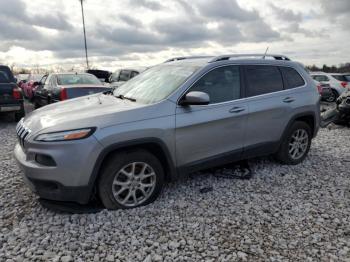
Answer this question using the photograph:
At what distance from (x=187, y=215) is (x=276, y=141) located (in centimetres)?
208

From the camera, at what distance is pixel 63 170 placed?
3.30m

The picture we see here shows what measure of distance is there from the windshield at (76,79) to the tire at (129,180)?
21.3 ft

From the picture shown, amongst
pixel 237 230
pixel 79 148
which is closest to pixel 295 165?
pixel 237 230

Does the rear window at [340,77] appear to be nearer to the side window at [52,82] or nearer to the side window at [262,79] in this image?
the side window at [262,79]

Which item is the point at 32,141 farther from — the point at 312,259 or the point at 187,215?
the point at 312,259

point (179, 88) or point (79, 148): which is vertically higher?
point (179, 88)

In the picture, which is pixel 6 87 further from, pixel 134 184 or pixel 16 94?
pixel 134 184

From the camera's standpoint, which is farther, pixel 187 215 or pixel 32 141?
pixel 187 215

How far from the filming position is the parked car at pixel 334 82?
1645 cm

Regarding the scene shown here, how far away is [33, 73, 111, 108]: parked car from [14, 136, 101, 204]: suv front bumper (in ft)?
17.6

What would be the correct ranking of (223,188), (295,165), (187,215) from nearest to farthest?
(187,215) → (223,188) → (295,165)

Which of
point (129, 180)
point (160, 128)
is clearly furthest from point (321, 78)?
point (129, 180)

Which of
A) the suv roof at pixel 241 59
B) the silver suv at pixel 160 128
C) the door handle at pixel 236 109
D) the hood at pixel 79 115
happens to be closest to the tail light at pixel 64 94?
the silver suv at pixel 160 128

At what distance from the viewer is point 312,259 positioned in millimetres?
2953
